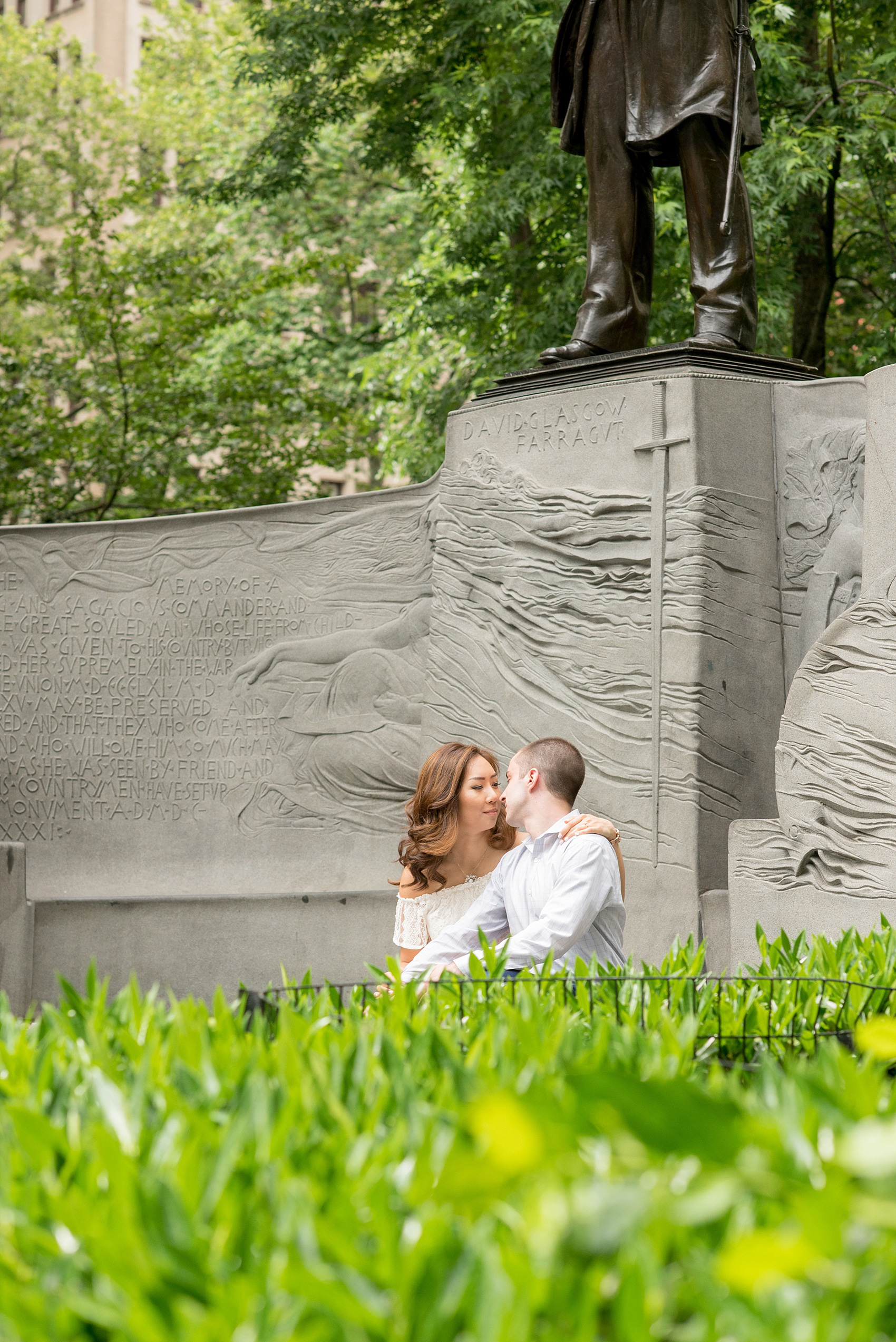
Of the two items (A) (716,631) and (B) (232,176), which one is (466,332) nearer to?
(B) (232,176)

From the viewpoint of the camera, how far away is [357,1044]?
2.17m

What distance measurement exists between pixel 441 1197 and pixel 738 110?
7196 mm

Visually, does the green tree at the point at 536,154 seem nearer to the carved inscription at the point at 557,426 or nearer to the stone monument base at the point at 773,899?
the carved inscription at the point at 557,426

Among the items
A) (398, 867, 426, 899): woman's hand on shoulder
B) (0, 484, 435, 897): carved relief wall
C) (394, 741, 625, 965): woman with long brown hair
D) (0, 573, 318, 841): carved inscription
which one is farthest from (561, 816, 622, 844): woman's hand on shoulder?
(0, 573, 318, 841): carved inscription

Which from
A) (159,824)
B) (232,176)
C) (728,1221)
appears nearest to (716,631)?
(159,824)

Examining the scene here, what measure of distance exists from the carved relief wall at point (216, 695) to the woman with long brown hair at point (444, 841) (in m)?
3.56

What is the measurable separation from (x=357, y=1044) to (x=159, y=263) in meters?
16.9

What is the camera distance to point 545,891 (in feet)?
14.3

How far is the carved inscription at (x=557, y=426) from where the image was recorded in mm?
7469

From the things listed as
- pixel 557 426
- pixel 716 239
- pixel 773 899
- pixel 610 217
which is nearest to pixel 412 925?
pixel 773 899

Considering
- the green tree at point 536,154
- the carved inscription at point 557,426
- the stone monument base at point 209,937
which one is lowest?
the stone monument base at point 209,937

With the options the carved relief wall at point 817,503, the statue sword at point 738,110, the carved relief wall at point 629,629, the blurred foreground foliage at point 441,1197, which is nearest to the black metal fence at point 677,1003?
the blurred foreground foliage at point 441,1197

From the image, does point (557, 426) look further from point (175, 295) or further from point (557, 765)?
point (175, 295)

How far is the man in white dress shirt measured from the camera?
13.1 feet
